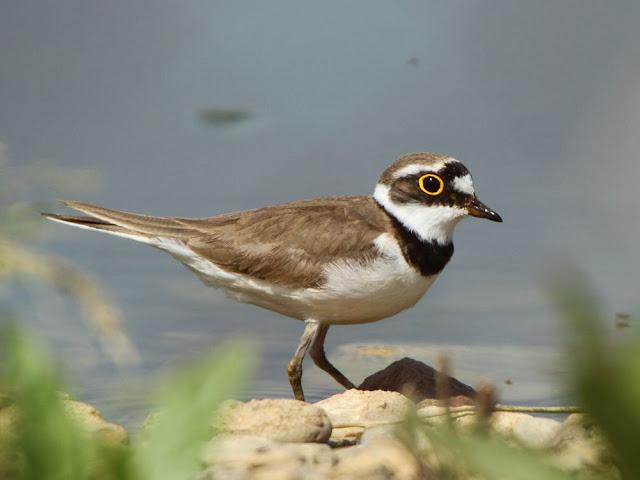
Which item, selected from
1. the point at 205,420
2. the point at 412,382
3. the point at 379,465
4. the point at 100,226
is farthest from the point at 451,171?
the point at 205,420

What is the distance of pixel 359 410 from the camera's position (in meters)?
4.66

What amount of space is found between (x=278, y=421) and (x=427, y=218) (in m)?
3.01

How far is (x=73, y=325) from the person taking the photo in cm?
693

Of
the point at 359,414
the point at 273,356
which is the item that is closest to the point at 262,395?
the point at 273,356

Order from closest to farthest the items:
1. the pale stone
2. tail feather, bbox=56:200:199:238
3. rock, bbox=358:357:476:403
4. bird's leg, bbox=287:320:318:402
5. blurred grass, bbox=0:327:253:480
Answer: blurred grass, bbox=0:327:253:480 → the pale stone → rock, bbox=358:357:476:403 → bird's leg, bbox=287:320:318:402 → tail feather, bbox=56:200:199:238

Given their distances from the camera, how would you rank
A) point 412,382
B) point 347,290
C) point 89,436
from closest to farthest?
point 89,436, point 412,382, point 347,290

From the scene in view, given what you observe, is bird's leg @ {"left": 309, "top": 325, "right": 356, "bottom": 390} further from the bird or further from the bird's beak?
the bird's beak

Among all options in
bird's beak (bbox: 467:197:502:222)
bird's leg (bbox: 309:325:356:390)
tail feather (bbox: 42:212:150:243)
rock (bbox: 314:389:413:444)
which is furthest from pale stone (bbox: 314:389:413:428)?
tail feather (bbox: 42:212:150:243)

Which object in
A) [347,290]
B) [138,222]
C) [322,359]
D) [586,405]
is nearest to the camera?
[586,405]

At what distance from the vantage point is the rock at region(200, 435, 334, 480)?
8.63ft

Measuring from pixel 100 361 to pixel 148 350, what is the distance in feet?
1.47

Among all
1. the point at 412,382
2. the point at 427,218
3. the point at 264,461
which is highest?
the point at 264,461

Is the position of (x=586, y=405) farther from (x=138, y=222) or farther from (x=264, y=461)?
(x=138, y=222)

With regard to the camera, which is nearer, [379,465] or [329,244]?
[379,465]
